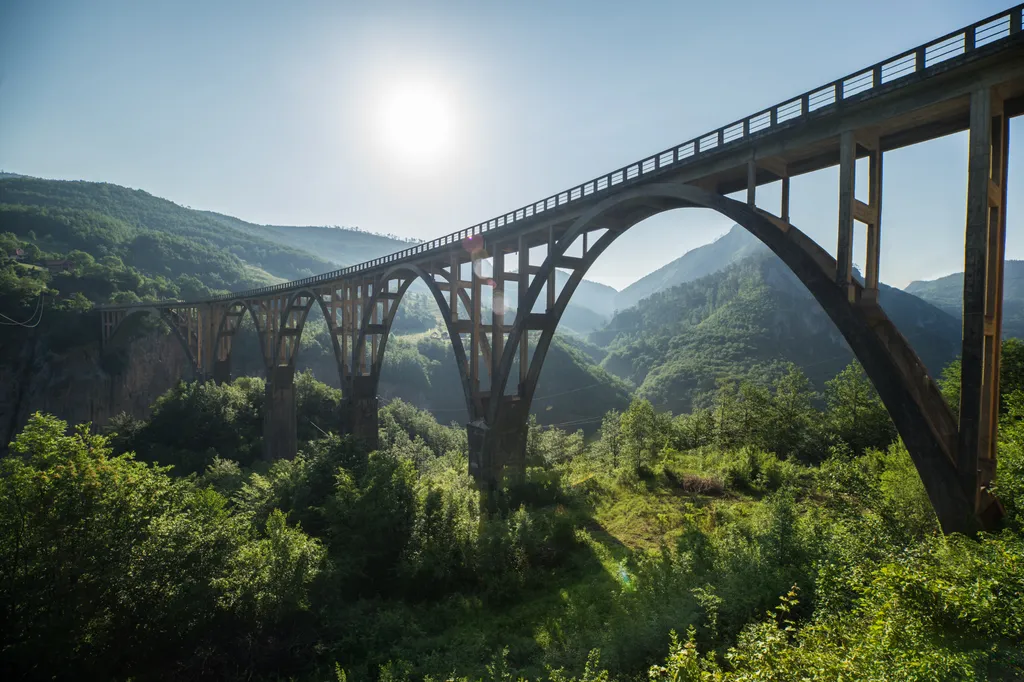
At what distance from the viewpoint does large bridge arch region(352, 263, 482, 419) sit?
20438mm

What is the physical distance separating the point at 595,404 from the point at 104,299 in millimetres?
93848

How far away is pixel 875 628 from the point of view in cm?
482

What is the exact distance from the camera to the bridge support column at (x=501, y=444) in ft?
61.9

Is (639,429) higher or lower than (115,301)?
lower

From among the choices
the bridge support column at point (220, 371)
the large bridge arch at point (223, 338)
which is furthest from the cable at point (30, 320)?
the bridge support column at point (220, 371)

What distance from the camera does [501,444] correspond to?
1919 centimetres

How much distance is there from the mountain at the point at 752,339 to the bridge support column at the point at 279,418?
74.2 m

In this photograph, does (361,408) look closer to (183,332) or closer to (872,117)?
(872,117)

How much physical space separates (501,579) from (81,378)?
65.8 meters

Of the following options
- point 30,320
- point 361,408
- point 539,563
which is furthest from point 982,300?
point 30,320

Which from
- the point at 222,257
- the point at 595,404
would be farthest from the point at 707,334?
the point at 222,257

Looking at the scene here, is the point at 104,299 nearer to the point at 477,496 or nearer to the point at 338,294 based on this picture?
the point at 338,294

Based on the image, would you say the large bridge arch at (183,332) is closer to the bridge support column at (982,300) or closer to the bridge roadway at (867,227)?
the bridge roadway at (867,227)

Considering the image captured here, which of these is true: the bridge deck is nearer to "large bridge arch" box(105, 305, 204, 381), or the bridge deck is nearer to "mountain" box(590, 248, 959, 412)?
"large bridge arch" box(105, 305, 204, 381)
